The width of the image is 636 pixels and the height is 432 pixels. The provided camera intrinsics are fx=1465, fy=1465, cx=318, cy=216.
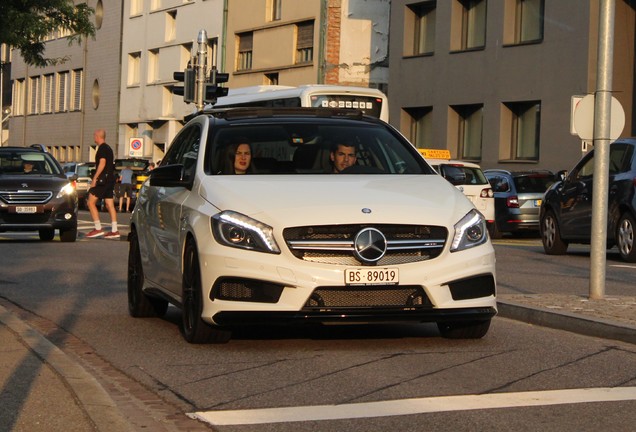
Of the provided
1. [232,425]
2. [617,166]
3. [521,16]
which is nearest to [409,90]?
[521,16]

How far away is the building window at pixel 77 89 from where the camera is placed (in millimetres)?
74375

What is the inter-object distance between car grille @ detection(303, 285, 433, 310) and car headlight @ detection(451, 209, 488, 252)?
16.6 inches

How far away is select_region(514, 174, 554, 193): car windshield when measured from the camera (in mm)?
31109

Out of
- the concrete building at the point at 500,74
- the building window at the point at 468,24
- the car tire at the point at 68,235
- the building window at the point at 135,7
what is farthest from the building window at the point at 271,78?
the car tire at the point at 68,235

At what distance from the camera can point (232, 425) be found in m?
6.74

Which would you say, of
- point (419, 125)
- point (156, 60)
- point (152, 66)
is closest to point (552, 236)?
point (419, 125)

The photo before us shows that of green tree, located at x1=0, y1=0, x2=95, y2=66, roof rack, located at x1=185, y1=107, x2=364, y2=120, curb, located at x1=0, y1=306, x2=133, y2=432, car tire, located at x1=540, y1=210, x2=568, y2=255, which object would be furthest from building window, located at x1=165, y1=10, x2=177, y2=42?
curb, located at x1=0, y1=306, x2=133, y2=432

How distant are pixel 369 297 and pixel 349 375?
0.97 metres

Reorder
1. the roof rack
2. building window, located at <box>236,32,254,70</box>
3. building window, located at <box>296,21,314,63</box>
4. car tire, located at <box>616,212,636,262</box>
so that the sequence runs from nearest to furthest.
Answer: the roof rack
car tire, located at <box>616,212,636,262</box>
building window, located at <box>296,21,314,63</box>
building window, located at <box>236,32,254,70</box>

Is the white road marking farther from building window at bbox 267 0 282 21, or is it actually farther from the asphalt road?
building window at bbox 267 0 282 21

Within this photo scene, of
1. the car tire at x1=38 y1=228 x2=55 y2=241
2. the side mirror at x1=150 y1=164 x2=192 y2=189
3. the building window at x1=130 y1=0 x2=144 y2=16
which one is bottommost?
the car tire at x1=38 y1=228 x2=55 y2=241

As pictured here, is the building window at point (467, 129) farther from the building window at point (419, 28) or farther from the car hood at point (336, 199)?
the car hood at point (336, 199)

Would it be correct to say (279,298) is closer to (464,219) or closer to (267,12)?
(464,219)

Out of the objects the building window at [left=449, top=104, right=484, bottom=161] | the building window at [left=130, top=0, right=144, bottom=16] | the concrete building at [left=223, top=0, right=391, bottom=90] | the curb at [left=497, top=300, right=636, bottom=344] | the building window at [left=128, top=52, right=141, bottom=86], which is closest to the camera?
the curb at [left=497, top=300, right=636, bottom=344]
